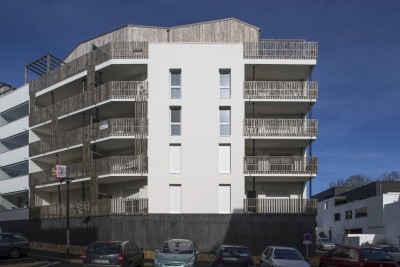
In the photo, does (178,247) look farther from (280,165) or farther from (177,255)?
(280,165)

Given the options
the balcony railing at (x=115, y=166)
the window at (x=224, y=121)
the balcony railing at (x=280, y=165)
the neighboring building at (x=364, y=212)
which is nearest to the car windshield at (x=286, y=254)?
the balcony railing at (x=280, y=165)

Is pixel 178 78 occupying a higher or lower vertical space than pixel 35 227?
higher

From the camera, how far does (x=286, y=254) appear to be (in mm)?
20781

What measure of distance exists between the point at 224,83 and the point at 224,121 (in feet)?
8.98

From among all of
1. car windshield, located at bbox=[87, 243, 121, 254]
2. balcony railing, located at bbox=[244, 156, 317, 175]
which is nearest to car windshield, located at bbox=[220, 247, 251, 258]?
car windshield, located at bbox=[87, 243, 121, 254]

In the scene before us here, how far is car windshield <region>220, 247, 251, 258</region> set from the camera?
21203 mm

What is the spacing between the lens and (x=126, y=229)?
33.4 m

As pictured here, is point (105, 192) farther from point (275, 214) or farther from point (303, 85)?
point (303, 85)

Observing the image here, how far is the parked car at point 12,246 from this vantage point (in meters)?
26.8

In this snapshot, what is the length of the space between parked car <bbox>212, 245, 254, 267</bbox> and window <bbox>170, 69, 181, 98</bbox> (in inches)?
615

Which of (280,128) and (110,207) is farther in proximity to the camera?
(280,128)

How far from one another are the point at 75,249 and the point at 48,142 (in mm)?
10074

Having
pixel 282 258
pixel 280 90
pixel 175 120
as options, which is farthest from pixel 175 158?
pixel 282 258

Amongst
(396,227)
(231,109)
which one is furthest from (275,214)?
(396,227)
